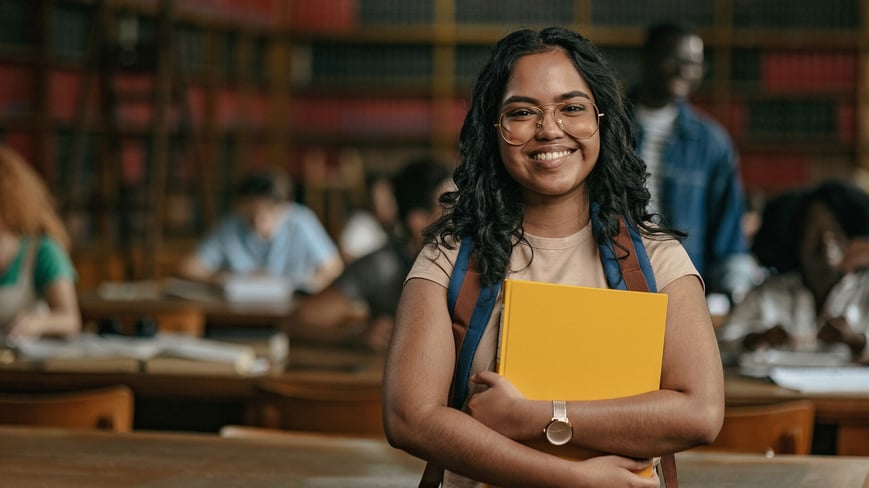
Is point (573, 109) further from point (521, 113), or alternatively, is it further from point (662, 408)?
point (662, 408)

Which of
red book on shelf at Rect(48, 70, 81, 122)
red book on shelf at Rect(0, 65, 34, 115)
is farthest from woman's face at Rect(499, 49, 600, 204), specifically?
red book on shelf at Rect(48, 70, 81, 122)

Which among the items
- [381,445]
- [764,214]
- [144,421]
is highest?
[764,214]

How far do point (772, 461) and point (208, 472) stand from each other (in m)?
0.91

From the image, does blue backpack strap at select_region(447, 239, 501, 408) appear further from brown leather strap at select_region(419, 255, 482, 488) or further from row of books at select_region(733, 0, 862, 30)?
row of books at select_region(733, 0, 862, 30)

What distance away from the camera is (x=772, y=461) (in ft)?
6.29

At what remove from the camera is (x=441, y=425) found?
136 centimetres

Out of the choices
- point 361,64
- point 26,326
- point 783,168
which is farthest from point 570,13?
point 26,326

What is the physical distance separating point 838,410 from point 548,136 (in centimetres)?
152

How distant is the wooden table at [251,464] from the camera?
1789 millimetres

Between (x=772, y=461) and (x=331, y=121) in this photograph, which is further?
(x=331, y=121)

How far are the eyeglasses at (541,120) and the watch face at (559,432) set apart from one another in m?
0.34

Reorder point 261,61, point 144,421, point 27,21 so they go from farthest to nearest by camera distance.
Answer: point 261,61, point 27,21, point 144,421

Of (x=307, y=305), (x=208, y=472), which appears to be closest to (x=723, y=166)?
(x=307, y=305)

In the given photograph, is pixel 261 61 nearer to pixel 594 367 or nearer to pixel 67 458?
pixel 67 458
